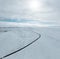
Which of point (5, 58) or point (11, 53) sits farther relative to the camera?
point (11, 53)

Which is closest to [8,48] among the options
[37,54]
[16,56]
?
[16,56]

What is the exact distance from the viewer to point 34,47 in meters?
1.88

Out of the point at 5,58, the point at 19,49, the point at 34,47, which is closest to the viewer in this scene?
the point at 5,58

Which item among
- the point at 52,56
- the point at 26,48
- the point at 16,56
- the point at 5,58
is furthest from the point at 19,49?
the point at 52,56

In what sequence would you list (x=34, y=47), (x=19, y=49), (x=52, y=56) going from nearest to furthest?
(x=52, y=56) → (x=19, y=49) → (x=34, y=47)

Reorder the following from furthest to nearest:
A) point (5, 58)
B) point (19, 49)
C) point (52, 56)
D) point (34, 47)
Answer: point (34, 47) < point (19, 49) < point (52, 56) < point (5, 58)

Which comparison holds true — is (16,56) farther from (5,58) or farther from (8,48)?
(8,48)

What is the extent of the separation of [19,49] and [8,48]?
160 millimetres

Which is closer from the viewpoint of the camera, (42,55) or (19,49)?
(42,55)

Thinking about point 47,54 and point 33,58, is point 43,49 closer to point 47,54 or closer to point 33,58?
point 47,54

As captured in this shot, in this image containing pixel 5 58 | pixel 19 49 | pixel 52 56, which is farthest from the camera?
pixel 19 49

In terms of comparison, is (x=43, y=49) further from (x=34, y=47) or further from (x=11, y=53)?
(x=11, y=53)

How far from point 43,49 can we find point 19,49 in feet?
1.15

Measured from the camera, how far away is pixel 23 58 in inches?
57.9
